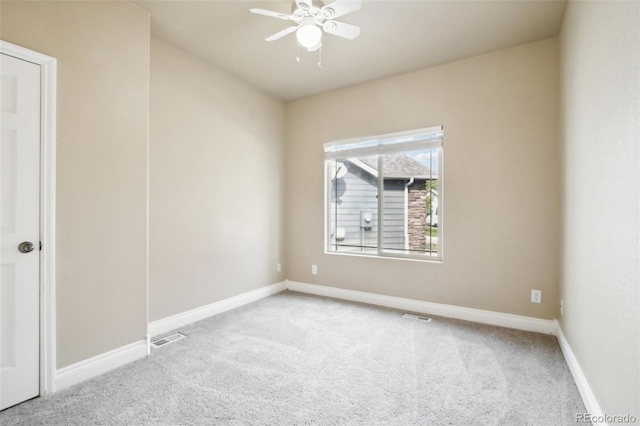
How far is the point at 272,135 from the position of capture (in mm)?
4309

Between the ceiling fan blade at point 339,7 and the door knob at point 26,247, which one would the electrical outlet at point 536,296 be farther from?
the door knob at point 26,247

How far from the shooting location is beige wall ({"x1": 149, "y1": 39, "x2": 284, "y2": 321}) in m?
2.92

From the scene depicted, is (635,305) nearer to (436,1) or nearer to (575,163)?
(575,163)

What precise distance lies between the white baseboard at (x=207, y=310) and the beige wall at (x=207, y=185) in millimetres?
57

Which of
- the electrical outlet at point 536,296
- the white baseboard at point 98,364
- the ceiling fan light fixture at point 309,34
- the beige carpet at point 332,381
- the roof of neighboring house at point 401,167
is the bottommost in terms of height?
the beige carpet at point 332,381

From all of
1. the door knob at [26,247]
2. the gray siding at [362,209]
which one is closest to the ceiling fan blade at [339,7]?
the gray siding at [362,209]

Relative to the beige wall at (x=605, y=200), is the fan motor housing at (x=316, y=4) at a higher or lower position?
higher

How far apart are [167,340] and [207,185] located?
1.56 meters

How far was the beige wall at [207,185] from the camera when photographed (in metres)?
2.92

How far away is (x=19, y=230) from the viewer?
185 centimetres

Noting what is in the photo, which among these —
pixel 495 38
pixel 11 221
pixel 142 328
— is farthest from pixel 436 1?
pixel 142 328

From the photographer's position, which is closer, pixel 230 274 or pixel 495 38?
pixel 495 38

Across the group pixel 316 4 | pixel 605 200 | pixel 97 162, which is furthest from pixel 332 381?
pixel 316 4

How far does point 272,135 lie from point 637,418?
4.09 metres
